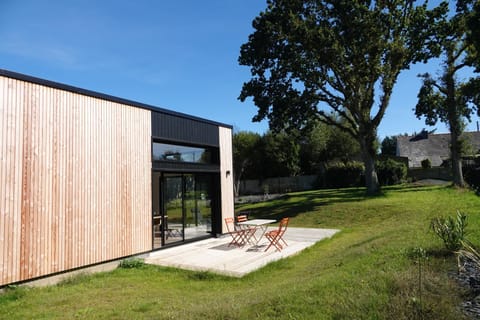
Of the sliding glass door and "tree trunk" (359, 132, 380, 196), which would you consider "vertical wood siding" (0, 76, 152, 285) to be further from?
"tree trunk" (359, 132, 380, 196)

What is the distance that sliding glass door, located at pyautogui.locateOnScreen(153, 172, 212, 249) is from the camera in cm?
1069

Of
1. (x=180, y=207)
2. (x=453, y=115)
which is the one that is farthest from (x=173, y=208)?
(x=453, y=115)

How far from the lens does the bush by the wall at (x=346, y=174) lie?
31.3 m

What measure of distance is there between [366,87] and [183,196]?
16.4m

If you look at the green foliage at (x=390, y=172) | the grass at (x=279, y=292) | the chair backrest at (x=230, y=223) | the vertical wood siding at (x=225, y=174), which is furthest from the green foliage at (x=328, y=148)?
the grass at (x=279, y=292)

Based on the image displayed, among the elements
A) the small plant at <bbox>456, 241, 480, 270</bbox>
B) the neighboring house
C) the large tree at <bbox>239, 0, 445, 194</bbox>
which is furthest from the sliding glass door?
the neighboring house

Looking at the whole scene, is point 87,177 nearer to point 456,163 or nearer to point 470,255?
point 470,255

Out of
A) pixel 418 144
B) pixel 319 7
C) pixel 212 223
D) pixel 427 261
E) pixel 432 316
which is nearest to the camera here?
pixel 432 316

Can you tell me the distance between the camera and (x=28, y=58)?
8.38 meters

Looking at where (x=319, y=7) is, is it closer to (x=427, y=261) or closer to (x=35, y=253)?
(x=427, y=261)

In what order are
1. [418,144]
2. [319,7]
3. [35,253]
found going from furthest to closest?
[418,144] < [319,7] < [35,253]

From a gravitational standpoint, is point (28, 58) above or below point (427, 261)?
above

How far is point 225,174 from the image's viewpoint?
13.1 metres

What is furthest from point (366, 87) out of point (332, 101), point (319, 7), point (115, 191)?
point (115, 191)
